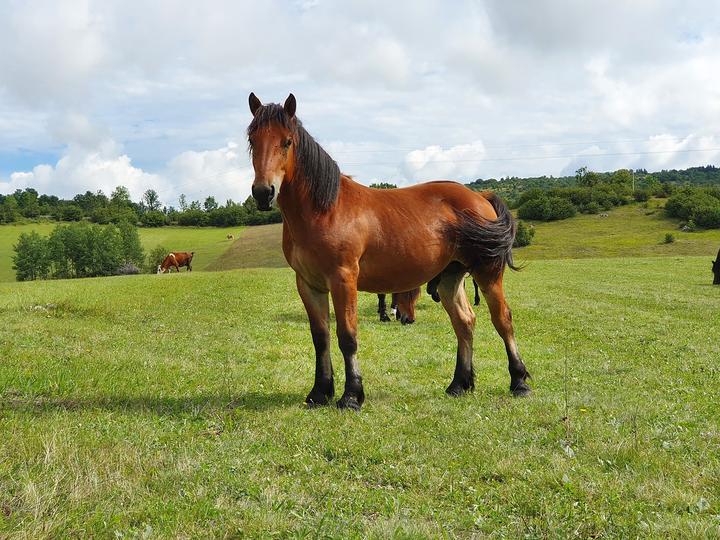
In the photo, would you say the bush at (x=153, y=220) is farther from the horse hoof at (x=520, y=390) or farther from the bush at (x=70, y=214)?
the horse hoof at (x=520, y=390)

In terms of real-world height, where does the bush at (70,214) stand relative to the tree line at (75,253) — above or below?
above

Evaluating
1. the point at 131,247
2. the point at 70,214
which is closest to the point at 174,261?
the point at 131,247

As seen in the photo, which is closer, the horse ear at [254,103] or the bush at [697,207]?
the horse ear at [254,103]

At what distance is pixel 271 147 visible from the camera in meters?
6.11

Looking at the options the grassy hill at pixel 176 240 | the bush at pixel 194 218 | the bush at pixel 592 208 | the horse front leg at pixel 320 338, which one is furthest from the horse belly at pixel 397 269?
the bush at pixel 194 218

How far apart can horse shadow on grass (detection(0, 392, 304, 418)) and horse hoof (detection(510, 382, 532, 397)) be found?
2902mm

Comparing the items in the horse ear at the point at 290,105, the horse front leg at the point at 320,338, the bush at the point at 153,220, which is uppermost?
the bush at the point at 153,220

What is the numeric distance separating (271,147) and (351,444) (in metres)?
3.28

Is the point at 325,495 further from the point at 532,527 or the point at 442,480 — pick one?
the point at 532,527

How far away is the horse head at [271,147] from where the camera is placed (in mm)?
5945

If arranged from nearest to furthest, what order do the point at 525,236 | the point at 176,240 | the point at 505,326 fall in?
the point at 505,326
the point at 525,236
the point at 176,240

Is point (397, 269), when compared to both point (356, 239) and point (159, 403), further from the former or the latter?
point (159, 403)

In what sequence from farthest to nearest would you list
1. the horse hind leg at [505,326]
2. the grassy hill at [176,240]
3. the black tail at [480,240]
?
1. the grassy hill at [176,240]
2. the horse hind leg at [505,326]
3. the black tail at [480,240]

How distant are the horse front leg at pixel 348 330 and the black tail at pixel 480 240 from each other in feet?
5.78
